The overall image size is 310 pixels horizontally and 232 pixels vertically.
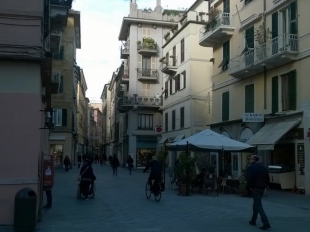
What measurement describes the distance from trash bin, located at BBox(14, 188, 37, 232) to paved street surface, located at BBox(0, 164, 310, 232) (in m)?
0.44

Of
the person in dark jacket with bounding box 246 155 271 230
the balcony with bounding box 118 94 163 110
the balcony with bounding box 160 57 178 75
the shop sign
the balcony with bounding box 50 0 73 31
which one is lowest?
the person in dark jacket with bounding box 246 155 271 230

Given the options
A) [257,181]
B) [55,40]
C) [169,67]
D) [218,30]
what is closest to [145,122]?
[169,67]

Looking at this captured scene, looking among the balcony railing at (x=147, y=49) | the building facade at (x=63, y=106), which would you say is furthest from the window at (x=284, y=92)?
the balcony railing at (x=147, y=49)

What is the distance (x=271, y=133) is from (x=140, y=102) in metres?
30.7

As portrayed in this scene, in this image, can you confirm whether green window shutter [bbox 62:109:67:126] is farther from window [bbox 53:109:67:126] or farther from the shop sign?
the shop sign

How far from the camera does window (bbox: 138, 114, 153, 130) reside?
174ft

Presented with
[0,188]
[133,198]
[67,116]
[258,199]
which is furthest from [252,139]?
[67,116]

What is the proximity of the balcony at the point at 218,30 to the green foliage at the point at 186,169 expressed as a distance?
11.7 meters

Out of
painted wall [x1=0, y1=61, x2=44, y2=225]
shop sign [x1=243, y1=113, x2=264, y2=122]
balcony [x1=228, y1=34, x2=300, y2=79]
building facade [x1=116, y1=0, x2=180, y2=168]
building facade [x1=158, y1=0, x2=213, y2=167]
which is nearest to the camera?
painted wall [x1=0, y1=61, x2=44, y2=225]

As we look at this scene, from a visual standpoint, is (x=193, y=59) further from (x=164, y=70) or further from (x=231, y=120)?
(x=231, y=120)

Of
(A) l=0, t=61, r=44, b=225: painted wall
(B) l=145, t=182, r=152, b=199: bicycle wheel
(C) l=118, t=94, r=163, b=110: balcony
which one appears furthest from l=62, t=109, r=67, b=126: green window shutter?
(A) l=0, t=61, r=44, b=225: painted wall

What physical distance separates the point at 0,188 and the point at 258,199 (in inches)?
238

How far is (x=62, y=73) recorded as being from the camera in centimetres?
4794

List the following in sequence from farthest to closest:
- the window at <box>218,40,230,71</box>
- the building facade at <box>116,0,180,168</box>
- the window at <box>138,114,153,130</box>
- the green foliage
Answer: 1. the window at <box>138,114,153,130</box>
2. the building facade at <box>116,0,180,168</box>
3. the window at <box>218,40,230,71</box>
4. the green foliage
